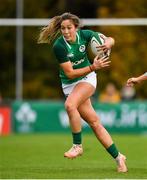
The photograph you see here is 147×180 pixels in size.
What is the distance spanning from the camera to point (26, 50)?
3319 cm

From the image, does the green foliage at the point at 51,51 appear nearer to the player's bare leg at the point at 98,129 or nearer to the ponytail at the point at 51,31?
the ponytail at the point at 51,31

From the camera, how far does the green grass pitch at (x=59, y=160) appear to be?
11039mm

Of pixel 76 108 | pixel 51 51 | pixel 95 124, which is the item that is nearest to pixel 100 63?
pixel 76 108

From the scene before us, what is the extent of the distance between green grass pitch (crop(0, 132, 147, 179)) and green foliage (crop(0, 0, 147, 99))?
8.42 m

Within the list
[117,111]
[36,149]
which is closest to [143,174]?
[36,149]

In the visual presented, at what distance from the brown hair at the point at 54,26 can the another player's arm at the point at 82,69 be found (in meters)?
0.56

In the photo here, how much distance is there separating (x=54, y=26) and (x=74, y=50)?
47 cm

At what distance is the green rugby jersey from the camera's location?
11234mm

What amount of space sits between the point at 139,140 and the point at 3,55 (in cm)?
1357

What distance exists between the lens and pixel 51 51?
3303 centimetres

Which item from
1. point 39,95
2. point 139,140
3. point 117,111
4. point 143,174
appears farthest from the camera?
point 39,95

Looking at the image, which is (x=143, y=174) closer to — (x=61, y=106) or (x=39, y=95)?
(x=61, y=106)

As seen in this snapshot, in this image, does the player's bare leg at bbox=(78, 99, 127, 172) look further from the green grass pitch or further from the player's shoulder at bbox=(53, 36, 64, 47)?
the player's shoulder at bbox=(53, 36, 64, 47)

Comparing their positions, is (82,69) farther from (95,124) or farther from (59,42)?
(95,124)
